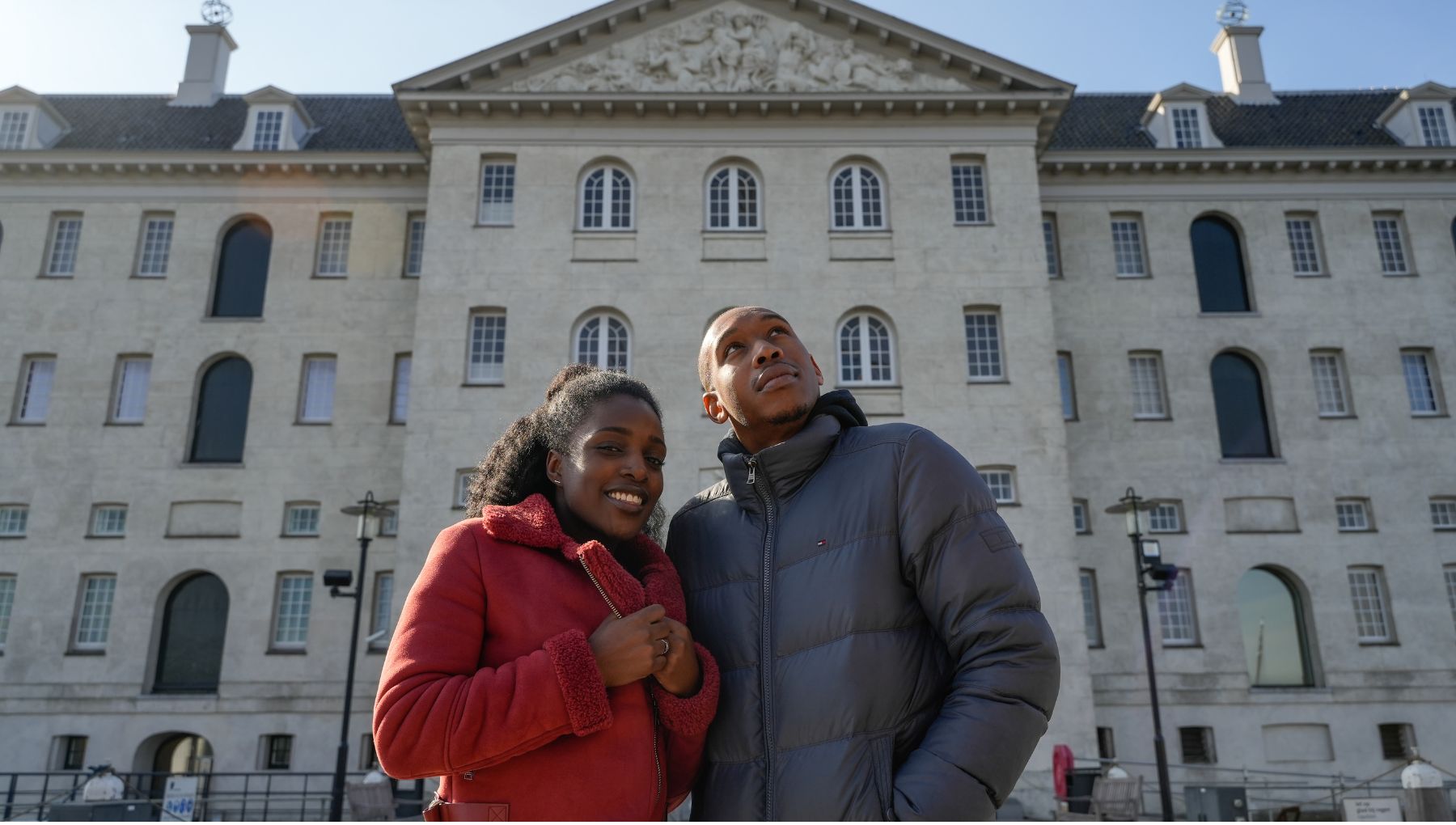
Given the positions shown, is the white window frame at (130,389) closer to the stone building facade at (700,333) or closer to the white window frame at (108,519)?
the stone building facade at (700,333)

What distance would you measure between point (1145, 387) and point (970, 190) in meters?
8.02

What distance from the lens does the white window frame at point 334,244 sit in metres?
28.4

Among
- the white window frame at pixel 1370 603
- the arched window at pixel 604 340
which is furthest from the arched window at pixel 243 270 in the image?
the white window frame at pixel 1370 603

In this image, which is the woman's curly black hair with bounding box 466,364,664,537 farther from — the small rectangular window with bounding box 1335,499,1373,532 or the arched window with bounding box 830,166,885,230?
the small rectangular window with bounding box 1335,499,1373,532

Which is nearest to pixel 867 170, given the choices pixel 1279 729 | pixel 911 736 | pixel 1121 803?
pixel 1121 803

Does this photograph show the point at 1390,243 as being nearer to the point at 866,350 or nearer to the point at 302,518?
the point at 866,350

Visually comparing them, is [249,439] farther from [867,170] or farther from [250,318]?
[867,170]

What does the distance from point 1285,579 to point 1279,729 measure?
4.12 meters

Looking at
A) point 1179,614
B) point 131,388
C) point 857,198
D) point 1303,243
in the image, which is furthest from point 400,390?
point 1303,243

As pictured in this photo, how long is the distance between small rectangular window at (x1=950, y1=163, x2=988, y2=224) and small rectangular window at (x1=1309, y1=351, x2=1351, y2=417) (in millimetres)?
11306

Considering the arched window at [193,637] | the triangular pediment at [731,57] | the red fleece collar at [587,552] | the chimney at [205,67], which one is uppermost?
the chimney at [205,67]

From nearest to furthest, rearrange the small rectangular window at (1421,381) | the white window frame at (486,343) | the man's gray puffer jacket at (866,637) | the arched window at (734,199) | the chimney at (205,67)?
the man's gray puffer jacket at (866,637), the white window frame at (486,343), the arched window at (734,199), the small rectangular window at (1421,381), the chimney at (205,67)

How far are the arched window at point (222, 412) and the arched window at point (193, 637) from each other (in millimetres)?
3571

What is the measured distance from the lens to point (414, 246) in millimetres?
28469
